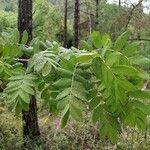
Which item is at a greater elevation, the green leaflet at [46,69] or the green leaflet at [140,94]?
the green leaflet at [46,69]

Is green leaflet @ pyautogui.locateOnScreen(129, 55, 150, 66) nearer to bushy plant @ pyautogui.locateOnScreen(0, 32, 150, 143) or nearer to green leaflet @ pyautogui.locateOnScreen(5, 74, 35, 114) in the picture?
bushy plant @ pyautogui.locateOnScreen(0, 32, 150, 143)

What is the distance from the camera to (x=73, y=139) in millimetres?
7332

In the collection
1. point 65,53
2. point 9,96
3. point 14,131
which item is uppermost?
point 65,53

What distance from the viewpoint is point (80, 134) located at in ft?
→ 25.0

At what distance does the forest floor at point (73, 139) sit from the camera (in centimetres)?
658

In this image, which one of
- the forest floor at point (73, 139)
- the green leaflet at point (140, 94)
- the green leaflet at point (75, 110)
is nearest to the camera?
the green leaflet at point (75, 110)

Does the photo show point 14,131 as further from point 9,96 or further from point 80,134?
point 9,96

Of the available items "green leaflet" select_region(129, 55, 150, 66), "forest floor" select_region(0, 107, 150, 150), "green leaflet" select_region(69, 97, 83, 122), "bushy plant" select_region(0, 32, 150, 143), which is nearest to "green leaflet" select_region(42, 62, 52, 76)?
"bushy plant" select_region(0, 32, 150, 143)

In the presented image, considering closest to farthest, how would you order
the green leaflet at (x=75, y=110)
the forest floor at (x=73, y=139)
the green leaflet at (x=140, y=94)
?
1. the green leaflet at (x=75, y=110)
2. the green leaflet at (x=140, y=94)
3. the forest floor at (x=73, y=139)

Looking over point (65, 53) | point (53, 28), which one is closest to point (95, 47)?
point (65, 53)

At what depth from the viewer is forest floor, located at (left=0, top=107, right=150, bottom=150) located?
658 cm

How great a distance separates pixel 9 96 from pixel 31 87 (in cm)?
6

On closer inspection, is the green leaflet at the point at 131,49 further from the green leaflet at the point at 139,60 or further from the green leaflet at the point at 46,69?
the green leaflet at the point at 46,69

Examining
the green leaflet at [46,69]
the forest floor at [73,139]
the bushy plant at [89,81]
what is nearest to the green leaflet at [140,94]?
the bushy plant at [89,81]
